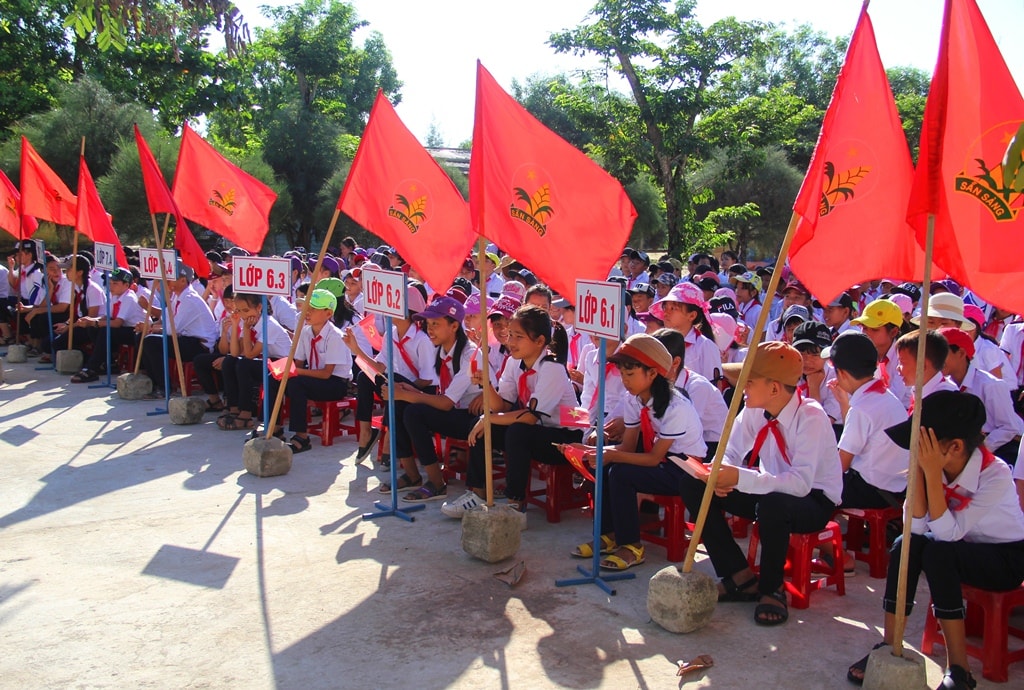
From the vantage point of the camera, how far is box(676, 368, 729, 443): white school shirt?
6.03 m

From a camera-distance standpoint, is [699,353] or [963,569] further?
[699,353]

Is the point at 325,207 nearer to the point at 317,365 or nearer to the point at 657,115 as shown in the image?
the point at 657,115

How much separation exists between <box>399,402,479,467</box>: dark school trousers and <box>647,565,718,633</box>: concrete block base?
2710 millimetres

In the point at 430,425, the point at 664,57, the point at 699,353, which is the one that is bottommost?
the point at 430,425

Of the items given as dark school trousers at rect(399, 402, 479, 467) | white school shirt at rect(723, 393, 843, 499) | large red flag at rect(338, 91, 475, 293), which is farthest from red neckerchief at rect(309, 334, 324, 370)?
white school shirt at rect(723, 393, 843, 499)

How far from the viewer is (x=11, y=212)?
13.0m

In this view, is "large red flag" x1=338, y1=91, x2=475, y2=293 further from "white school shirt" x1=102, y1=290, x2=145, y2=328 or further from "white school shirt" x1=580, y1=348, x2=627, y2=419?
"white school shirt" x1=102, y1=290, x2=145, y2=328

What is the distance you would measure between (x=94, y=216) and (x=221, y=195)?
2.96m

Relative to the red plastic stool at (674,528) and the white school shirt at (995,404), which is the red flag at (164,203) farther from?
the white school shirt at (995,404)

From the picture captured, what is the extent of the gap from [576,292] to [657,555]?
73.9 inches

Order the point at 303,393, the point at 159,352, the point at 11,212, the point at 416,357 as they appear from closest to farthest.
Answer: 1. the point at 416,357
2. the point at 303,393
3. the point at 159,352
4. the point at 11,212

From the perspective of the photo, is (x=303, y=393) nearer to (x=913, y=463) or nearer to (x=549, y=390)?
(x=549, y=390)

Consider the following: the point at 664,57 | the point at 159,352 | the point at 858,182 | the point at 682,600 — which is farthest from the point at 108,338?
the point at 664,57

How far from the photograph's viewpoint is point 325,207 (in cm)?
2581
